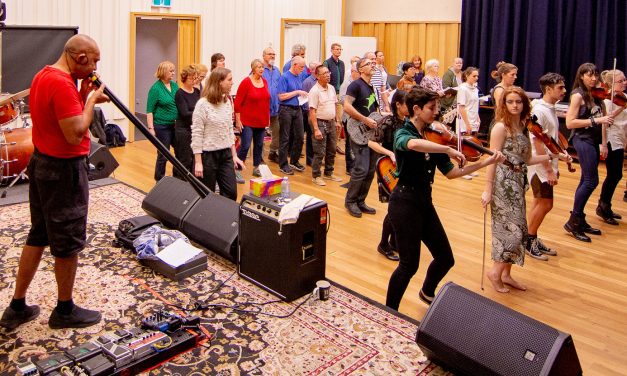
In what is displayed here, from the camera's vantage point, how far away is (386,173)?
16.9 feet

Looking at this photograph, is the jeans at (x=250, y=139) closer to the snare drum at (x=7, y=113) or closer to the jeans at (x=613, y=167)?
the snare drum at (x=7, y=113)

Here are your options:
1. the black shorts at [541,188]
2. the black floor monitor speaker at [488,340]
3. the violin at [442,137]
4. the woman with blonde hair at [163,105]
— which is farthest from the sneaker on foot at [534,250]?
the woman with blonde hair at [163,105]

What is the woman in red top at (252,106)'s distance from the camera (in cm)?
753

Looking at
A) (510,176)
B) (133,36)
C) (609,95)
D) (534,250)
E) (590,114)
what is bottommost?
(534,250)

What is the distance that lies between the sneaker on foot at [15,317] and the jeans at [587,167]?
188 inches

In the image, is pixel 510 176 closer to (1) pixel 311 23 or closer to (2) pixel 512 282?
(2) pixel 512 282

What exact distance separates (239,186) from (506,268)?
12.2 ft

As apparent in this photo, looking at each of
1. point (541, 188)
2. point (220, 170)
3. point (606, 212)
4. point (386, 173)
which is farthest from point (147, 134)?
point (606, 212)

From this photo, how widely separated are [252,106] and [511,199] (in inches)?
160

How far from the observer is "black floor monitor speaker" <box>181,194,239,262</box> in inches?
185

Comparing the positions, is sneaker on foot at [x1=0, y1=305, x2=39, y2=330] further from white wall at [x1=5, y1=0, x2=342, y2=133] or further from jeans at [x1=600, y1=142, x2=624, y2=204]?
white wall at [x1=5, y1=0, x2=342, y2=133]

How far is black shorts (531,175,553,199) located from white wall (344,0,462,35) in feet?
23.6

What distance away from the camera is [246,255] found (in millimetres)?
4426

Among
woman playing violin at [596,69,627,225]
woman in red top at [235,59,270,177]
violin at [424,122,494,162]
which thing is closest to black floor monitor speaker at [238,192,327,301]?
violin at [424,122,494,162]
